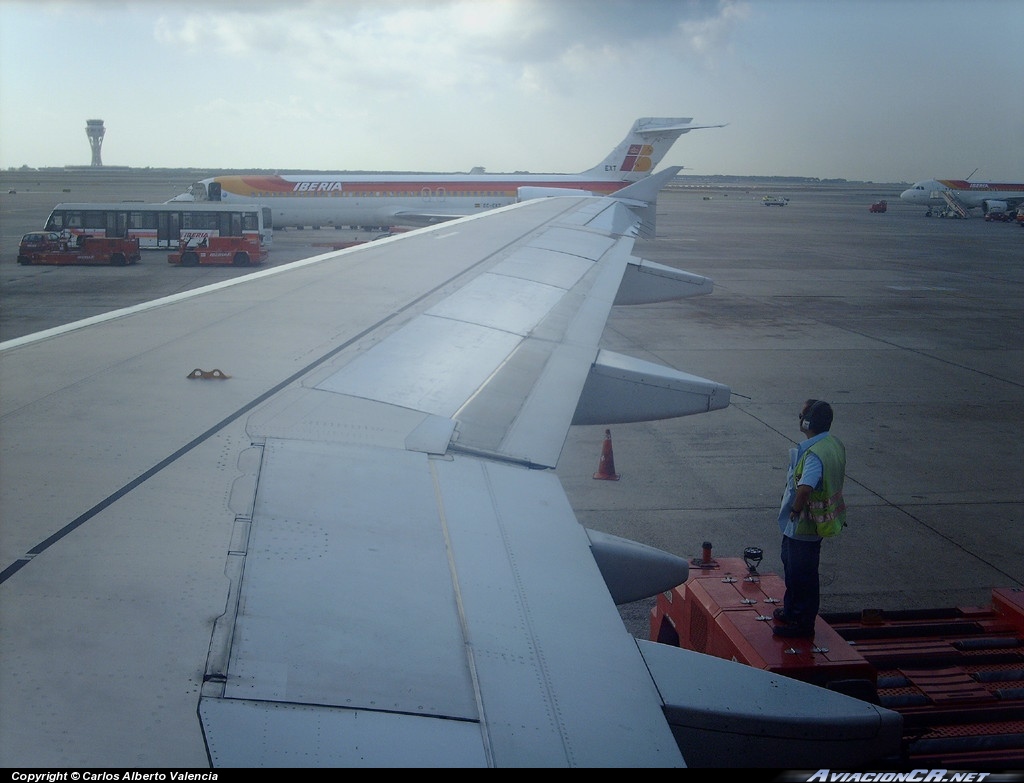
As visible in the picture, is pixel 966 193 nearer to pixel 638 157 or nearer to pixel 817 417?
pixel 638 157

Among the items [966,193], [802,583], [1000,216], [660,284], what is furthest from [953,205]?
[802,583]

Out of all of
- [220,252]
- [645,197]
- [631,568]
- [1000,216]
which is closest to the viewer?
[631,568]

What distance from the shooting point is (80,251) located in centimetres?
2661

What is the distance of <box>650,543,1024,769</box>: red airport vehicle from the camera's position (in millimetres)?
3973

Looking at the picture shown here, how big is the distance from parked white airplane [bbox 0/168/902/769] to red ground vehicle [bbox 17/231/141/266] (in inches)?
959

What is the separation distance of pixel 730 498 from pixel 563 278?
281 centimetres

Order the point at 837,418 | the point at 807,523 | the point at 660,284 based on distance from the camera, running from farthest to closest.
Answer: the point at 837,418 → the point at 660,284 → the point at 807,523

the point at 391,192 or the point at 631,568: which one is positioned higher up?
the point at 391,192

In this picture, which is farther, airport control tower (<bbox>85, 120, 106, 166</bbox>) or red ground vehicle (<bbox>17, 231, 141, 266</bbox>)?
airport control tower (<bbox>85, 120, 106, 166</bbox>)

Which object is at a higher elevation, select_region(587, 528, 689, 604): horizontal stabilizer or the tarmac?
select_region(587, 528, 689, 604): horizontal stabilizer

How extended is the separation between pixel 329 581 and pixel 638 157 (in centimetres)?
3579

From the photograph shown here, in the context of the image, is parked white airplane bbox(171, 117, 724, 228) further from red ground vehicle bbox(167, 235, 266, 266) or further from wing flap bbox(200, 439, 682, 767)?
wing flap bbox(200, 439, 682, 767)

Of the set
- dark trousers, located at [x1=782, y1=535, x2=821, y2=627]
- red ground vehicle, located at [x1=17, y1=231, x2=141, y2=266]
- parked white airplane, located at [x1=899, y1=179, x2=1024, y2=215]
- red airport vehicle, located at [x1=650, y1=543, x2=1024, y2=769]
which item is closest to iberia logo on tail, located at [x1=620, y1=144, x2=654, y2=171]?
red ground vehicle, located at [x1=17, y1=231, x2=141, y2=266]

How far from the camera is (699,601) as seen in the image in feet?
15.7
